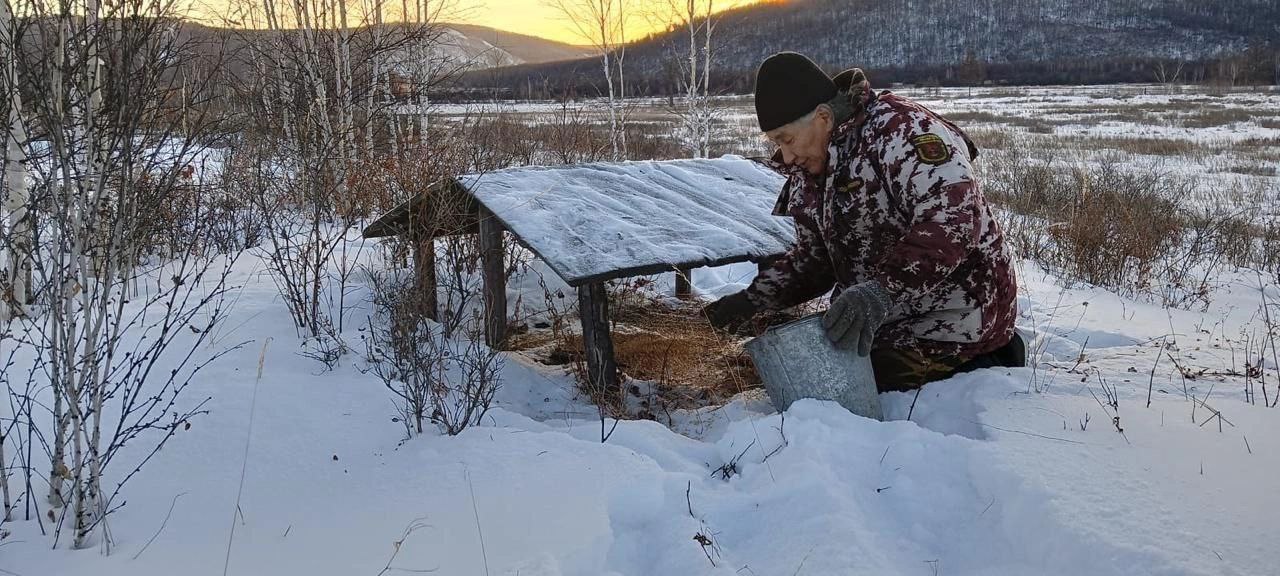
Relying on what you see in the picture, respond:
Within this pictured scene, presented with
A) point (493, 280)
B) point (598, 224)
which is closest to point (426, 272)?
point (493, 280)

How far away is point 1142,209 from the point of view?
8.24 meters

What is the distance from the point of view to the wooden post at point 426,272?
394 centimetres

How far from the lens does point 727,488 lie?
99.0 inches

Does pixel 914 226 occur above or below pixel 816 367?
above

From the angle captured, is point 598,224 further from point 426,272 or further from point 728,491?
point 728,491

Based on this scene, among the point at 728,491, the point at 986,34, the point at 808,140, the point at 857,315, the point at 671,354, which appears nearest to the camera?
the point at 728,491

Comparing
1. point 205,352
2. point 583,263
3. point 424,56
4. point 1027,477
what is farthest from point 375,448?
point 424,56

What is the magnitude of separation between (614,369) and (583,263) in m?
0.72

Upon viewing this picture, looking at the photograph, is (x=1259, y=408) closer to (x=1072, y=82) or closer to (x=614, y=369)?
(x=614, y=369)

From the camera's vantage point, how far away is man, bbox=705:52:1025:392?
2.82 m

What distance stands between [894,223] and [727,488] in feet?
4.04

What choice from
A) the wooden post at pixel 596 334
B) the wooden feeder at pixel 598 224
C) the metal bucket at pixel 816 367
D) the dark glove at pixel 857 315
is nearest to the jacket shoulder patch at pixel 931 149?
the dark glove at pixel 857 315

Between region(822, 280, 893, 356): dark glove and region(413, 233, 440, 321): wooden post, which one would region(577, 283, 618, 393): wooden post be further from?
region(822, 280, 893, 356): dark glove

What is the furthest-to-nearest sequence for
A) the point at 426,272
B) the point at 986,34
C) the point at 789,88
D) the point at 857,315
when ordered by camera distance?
the point at 986,34 → the point at 426,272 → the point at 789,88 → the point at 857,315
